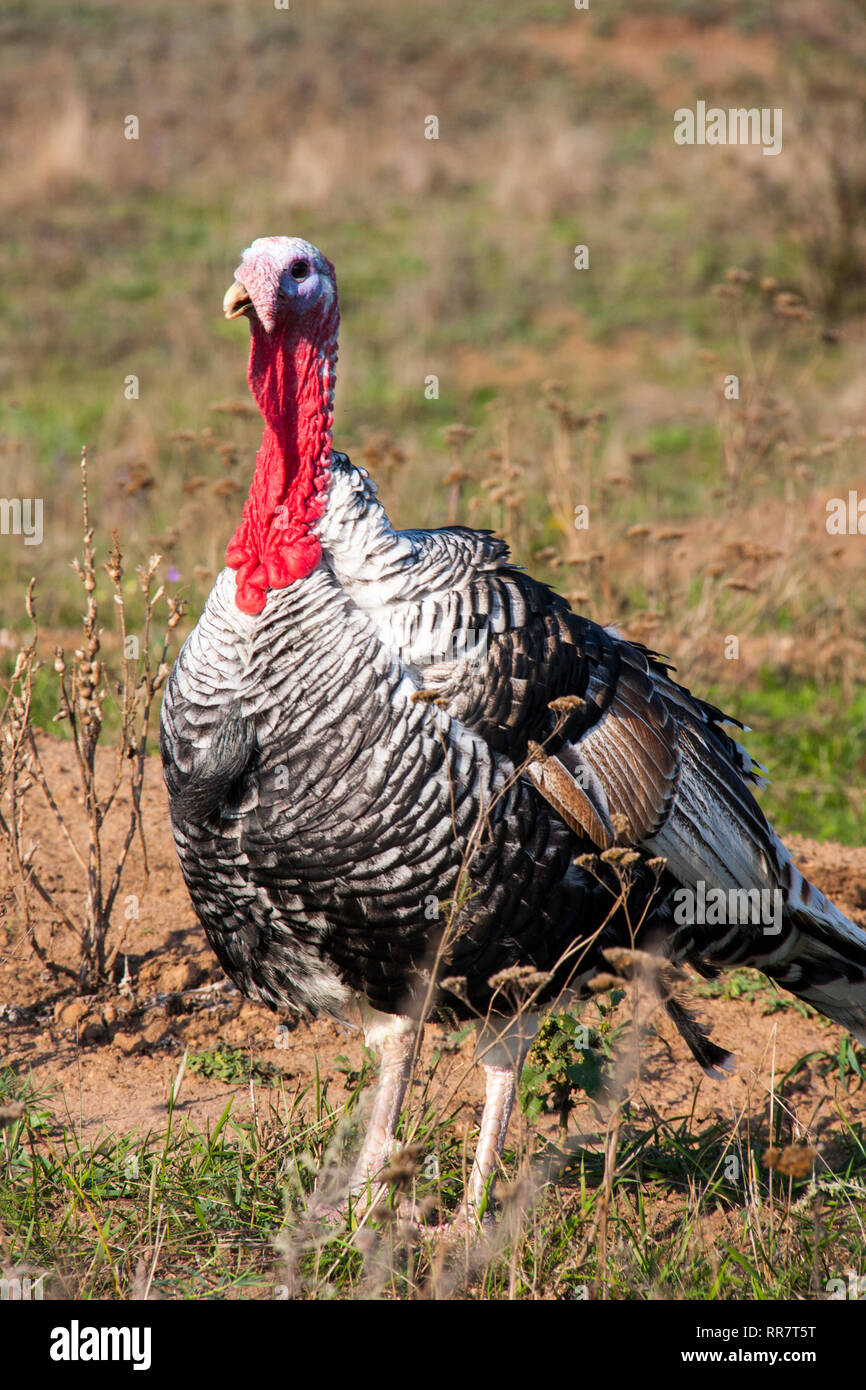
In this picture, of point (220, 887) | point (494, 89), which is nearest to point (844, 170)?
point (220, 887)

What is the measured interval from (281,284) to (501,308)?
9471 millimetres

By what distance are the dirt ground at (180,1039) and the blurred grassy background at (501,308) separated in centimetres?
128

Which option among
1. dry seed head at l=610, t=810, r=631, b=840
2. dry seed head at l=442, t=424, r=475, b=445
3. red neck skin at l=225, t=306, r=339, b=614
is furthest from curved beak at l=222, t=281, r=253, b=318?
dry seed head at l=442, t=424, r=475, b=445

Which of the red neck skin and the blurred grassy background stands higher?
the blurred grassy background

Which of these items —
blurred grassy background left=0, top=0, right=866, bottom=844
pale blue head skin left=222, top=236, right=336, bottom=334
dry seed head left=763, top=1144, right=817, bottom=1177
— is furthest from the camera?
blurred grassy background left=0, top=0, right=866, bottom=844

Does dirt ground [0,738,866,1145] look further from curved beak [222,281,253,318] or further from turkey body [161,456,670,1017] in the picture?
curved beak [222,281,253,318]

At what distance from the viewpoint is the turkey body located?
9.34 ft

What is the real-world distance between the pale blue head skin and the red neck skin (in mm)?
48

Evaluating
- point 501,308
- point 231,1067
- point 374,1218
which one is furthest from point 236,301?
point 501,308

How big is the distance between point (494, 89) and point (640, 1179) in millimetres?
21171

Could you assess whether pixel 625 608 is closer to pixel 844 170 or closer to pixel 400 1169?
pixel 400 1169

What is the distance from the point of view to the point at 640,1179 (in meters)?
3.33

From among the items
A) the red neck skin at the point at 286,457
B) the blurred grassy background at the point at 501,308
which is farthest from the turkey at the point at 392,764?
the blurred grassy background at the point at 501,308

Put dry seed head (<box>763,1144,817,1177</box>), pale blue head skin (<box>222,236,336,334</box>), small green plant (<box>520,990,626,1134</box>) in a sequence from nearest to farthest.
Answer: dry seed head (<box>763,1144,817,1177</box>)
pale blue head skin (<box>222,236,336,334</box>)
small green plant (<box>520,990,626,1134</box>)
